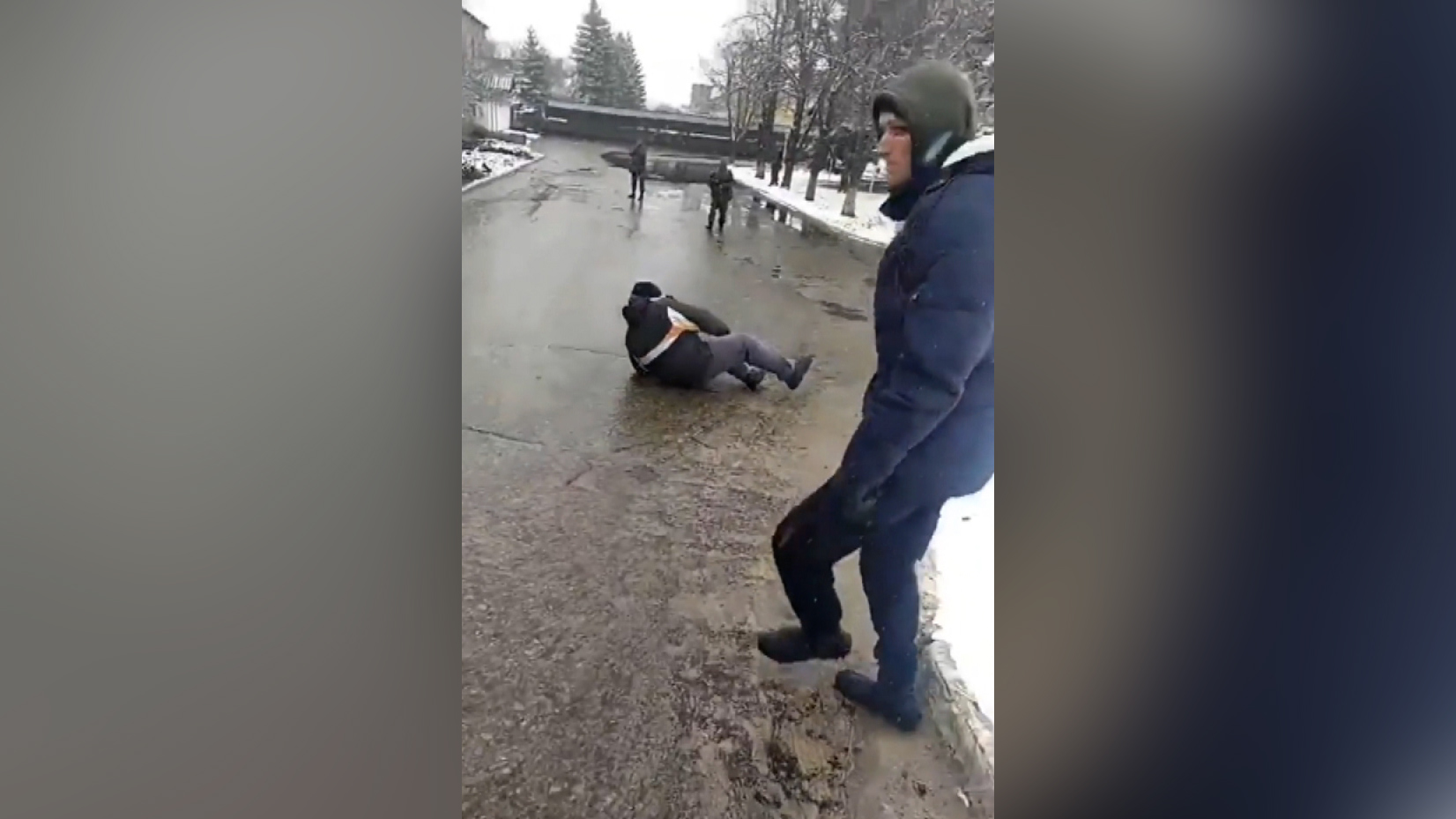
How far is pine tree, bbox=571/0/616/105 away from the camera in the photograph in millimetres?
1388

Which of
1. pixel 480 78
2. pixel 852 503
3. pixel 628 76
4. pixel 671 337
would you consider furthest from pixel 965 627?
pixel 480 78

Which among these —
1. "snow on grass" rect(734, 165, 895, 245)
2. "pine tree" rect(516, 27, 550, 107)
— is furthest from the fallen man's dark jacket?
"pine tree" rect(516, 27, 550, 107)

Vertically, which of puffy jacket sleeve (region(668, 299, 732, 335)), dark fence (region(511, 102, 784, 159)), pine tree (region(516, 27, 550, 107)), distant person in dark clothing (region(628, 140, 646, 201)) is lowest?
puffy jacket sleeve (region(668, 299, 732, 335))

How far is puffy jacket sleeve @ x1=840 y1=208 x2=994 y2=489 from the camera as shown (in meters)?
1.41

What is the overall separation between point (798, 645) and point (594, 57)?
92 centimetres

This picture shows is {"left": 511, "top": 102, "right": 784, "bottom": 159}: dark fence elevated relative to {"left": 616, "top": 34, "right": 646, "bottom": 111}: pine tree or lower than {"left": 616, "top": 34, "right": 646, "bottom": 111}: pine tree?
lower

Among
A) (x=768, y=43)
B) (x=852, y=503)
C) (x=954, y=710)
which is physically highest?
(x=768, y=43)

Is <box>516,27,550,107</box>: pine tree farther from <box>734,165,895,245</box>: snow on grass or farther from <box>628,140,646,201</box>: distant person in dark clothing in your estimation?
<box>734,165,895,245</box>: snow on grass

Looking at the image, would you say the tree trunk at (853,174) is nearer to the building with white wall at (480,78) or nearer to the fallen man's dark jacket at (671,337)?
the fallen man's dark jacket at (671,337)

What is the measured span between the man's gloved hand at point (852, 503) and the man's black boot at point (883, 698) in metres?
0.22

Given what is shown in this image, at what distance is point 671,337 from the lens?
4.69ft

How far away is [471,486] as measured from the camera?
1.39 metres

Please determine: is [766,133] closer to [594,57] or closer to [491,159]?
[594,57]
